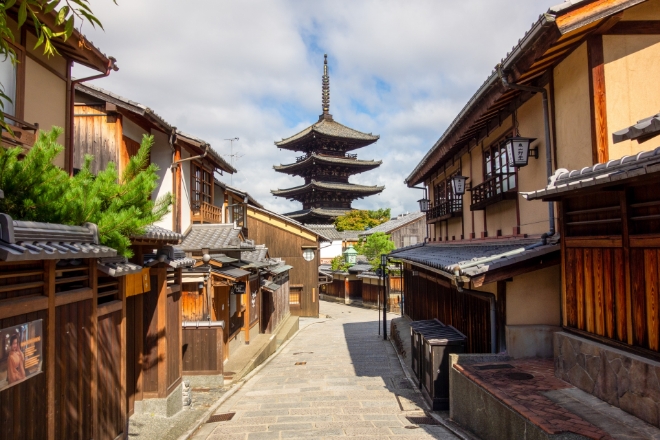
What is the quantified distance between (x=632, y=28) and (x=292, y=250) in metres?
28.3

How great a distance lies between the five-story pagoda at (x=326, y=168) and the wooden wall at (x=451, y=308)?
3025 cm

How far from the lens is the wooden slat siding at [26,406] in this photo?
15.5 ft

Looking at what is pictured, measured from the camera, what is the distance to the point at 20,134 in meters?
8.27

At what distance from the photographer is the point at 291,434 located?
343 inches

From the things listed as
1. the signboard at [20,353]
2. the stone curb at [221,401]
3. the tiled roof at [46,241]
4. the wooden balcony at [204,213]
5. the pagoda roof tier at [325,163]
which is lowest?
the stone curb at [221,401]

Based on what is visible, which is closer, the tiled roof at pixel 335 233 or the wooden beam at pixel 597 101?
the wooden beam at pixel 597 101

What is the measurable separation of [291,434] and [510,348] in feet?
14.8

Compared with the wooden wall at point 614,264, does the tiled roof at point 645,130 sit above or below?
above

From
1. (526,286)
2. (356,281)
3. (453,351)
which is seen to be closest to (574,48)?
(526,286)

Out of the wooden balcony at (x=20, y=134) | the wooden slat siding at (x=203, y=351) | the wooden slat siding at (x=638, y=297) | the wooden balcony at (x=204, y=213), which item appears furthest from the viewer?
the wooden balcony at (x=204, y=213)

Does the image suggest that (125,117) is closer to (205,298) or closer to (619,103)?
(205,298)

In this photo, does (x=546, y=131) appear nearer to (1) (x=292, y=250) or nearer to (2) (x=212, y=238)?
(2) (x=212, y=238)

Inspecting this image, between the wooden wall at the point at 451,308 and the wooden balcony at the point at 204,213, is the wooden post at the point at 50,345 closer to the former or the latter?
the wooden wall at the point at 451,308

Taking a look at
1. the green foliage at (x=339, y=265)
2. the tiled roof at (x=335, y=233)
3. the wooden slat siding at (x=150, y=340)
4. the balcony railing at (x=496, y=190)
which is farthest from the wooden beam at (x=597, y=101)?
the tiled roof at (x=335, y=233)
